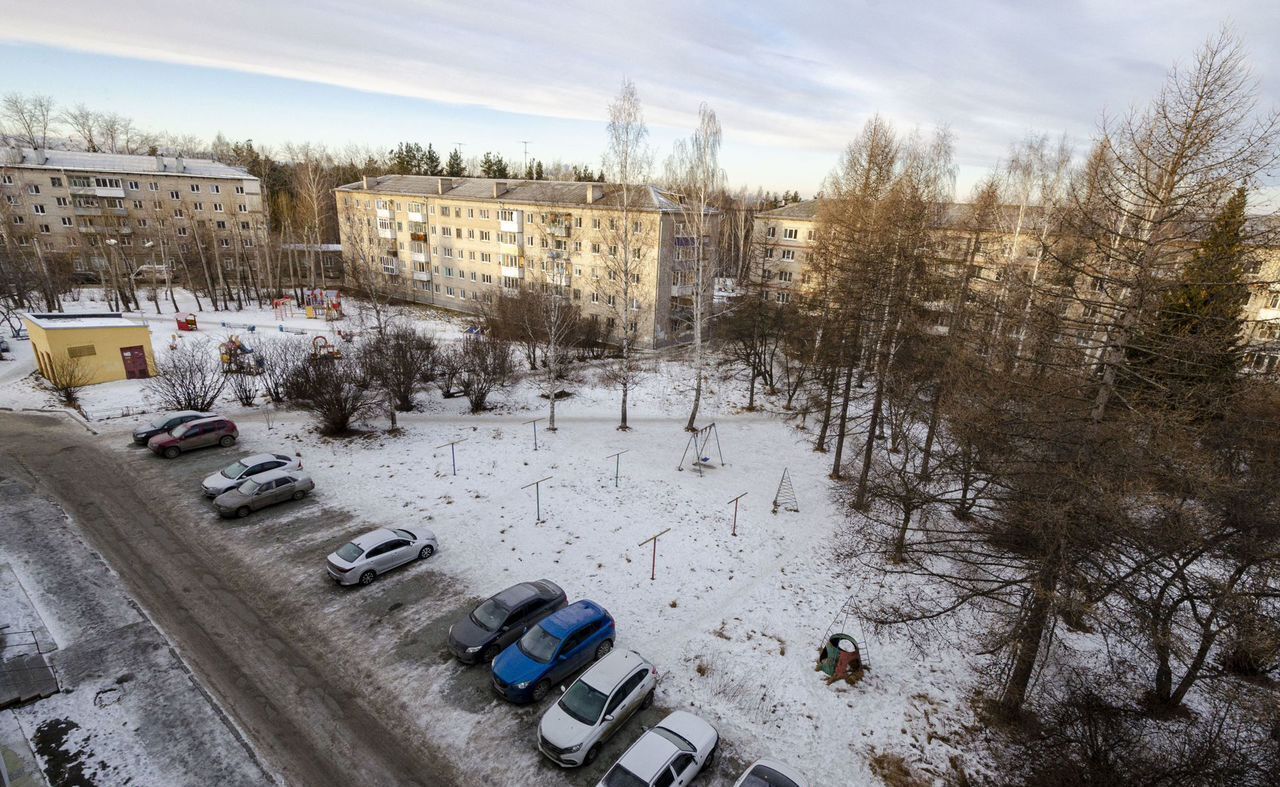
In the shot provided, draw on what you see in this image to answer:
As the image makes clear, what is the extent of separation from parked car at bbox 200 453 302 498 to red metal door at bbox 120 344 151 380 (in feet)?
50.6

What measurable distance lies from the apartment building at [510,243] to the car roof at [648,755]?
27137 mm

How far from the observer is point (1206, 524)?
33.0ft

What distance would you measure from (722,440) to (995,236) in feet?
56.6

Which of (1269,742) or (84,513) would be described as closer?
(1269,742)

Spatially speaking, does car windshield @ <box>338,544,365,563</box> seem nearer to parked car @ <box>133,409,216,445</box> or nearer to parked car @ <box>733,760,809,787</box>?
parked car @ <box>733,760,809,787</box>

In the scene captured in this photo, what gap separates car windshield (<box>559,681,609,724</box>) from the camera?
1052 centimetres

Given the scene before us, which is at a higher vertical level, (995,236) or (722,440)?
(995,236)

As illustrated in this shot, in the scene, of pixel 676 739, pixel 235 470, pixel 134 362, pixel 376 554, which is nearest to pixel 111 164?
pixel 134 362

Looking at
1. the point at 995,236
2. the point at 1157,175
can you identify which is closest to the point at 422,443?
the point at 1157,175

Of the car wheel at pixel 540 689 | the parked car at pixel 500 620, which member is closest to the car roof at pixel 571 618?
the parked car at pixel 500 620

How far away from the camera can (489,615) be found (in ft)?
43.3

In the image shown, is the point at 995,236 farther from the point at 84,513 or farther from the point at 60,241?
the point at 60,241

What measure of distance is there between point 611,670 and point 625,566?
5.20 m

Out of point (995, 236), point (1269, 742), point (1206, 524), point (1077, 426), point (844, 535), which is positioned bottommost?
point (844, 535)
